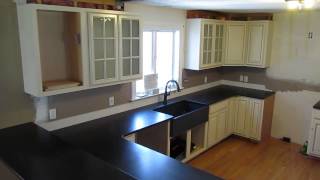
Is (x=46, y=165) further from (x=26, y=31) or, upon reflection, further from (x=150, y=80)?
(x=150, y=80)

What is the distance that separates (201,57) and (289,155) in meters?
2.07

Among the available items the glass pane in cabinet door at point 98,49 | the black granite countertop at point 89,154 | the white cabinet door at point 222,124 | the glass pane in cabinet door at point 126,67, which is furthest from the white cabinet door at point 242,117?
the glass pane in cabinet door at point 98,49

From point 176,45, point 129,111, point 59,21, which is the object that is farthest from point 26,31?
point 176,45

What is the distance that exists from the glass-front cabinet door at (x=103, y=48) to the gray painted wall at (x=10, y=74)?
0.67m

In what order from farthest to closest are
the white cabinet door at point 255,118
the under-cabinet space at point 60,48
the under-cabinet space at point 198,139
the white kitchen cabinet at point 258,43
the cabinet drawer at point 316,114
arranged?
the white kitchen cabinet at point 258,43 → the white cabinet door at point 255,118 → the under-cabinet space at point 198,139 → the cabinet drawer at point 316,114 → the under-cabinet space at point 60,48

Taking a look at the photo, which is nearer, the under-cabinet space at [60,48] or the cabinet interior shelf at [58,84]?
the cabinet interior shelf at [58,84]

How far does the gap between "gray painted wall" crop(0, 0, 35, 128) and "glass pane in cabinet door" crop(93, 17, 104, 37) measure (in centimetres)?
69

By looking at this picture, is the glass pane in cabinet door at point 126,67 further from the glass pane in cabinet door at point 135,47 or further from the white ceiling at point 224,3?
the white ceiling at point 224,3

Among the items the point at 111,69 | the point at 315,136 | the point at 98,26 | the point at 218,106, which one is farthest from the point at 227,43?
the point at 98,26

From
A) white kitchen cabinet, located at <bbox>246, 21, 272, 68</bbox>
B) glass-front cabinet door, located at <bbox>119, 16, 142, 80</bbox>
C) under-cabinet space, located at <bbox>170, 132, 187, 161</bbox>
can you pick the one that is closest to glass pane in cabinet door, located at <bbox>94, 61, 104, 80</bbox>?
glass-front cabinet door, located at <bbox>119, 16, 142, 80</bbox>

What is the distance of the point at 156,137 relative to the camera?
3.38m

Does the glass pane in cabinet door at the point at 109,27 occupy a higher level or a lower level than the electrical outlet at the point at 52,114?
higher

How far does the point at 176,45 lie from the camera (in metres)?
4.19

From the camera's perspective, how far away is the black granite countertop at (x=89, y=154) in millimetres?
1856
